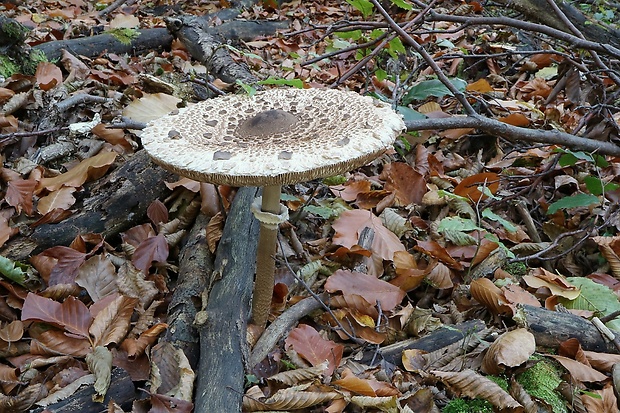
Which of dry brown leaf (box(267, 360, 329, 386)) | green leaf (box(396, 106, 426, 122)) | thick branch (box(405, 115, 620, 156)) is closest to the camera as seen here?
dry brown leaf (box(267, 360, 329, 386))

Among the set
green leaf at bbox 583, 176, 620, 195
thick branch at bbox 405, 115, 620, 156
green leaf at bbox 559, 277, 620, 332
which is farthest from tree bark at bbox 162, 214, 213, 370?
green leaf at bbox 583, 176, 620, 195

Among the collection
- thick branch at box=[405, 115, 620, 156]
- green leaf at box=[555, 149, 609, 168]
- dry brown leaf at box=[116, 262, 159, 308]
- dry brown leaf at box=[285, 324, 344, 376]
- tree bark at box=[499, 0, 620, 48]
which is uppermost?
tree bark at box=[499, 0, 620, 48]

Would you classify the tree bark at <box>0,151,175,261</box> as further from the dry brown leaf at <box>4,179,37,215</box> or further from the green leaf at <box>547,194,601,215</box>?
the green leaf at <box>547,194,601,215</box>

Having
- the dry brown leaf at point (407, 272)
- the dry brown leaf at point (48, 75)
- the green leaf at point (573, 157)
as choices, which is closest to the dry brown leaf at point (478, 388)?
the dry brown leaf at point (407, 272)

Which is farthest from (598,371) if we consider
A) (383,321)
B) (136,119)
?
(136,119)

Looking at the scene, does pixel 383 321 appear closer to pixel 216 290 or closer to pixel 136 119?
pixel 216 290

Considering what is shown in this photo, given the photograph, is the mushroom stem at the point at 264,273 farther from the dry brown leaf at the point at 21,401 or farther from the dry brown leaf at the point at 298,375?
the dry brown leaf at the point at 21,401
